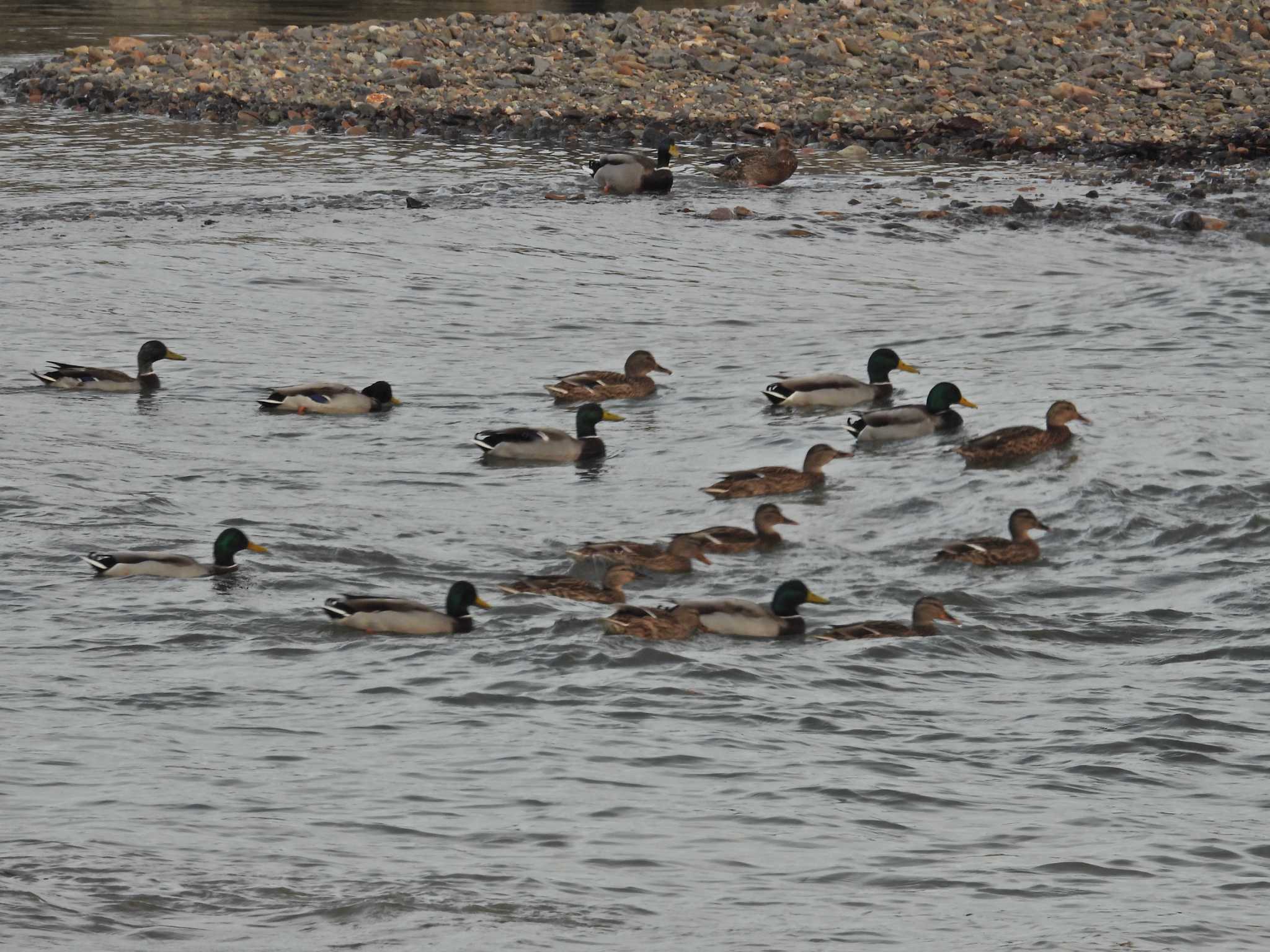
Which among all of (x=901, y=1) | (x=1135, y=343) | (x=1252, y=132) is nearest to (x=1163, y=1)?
(x=901, y=1)

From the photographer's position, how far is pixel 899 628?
12.5 metres

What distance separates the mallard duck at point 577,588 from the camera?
12977mm

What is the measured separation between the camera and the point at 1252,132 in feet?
107

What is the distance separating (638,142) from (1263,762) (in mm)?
24439

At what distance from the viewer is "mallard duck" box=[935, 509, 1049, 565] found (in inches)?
546

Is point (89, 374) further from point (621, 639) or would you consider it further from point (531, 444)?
point (621, 639)

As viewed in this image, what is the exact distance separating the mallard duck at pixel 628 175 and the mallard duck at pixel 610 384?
1017 centimetres

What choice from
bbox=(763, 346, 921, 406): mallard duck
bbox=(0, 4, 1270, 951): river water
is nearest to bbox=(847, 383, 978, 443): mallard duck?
bbox=(0, 4, 1270, 951): river water

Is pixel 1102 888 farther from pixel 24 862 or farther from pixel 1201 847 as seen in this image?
pixel 24 862

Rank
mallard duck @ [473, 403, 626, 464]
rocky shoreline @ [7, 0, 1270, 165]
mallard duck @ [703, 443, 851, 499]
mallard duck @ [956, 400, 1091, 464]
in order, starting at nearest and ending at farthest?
mallard duck @ [703, 443, 851, 499]
mallard duck @ [956, 400, 1091, 464]
mallard duck @ [473, 403, 626, 464]
rocky shoreline @ [7, 0, 1270, 165]

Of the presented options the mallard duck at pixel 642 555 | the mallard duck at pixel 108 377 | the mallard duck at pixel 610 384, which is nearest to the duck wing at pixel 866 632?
the mallard duck at pixel 642 555

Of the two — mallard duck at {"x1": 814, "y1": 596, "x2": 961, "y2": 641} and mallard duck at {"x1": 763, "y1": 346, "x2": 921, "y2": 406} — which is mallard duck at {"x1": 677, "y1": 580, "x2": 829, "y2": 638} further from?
mallard duck at {"x1": 763, "y1": 346, "x2": 921, "y2": 406}

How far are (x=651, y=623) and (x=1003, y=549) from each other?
3030 mm

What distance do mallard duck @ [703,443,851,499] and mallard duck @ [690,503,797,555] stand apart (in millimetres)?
988
